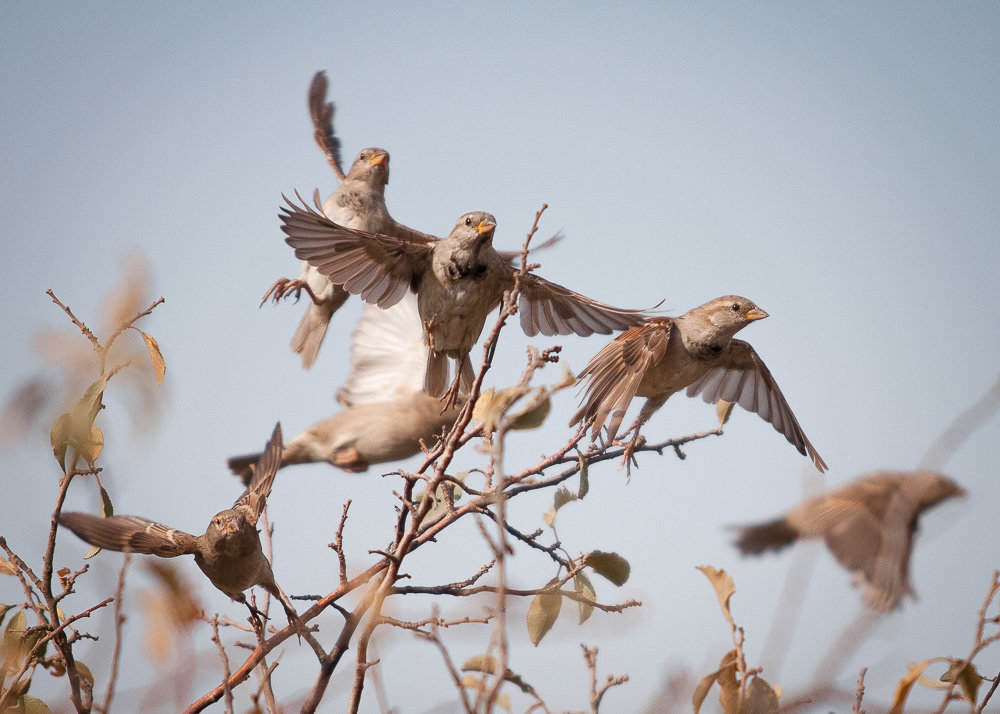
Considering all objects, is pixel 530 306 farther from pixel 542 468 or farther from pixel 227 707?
pixel 227 707

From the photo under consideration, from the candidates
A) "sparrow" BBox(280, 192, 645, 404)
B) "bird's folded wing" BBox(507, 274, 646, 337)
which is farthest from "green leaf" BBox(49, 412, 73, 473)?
"bird's folded wing" BBox(507, 274, 646, 337)

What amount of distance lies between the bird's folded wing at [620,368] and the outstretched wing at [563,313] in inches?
6.5

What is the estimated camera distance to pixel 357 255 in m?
4.41

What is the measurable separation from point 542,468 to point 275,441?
1.41 m

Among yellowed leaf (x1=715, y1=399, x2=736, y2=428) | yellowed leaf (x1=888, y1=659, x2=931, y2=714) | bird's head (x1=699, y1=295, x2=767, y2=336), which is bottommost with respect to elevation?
yellowed leaf (x1=888, y1=659, x2=931, y2=714)

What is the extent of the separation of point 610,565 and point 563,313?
197 centimetres

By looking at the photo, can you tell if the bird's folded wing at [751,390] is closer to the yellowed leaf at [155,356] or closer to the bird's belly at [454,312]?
the bird's belly at [454,312]

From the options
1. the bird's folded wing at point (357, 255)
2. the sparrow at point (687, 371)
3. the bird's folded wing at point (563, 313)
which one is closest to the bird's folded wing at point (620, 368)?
the sparrow at point (687, 371)

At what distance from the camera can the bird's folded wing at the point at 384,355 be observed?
720cm

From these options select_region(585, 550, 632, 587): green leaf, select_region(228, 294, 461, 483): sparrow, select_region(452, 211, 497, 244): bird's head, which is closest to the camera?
select_region(585, 550, 632, 587): green leaf

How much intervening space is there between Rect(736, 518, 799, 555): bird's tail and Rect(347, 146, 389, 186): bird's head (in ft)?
10.4

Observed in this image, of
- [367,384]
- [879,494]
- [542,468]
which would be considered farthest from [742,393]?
[367,384]

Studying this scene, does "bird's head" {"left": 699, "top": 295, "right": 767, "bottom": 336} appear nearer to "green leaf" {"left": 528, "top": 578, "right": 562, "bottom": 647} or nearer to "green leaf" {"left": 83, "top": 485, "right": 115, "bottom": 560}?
"green leaf" {"left": 528, "top": 578, "right": 562, "bottom": 647}

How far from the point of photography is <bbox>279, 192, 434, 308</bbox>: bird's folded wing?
4.11 m
